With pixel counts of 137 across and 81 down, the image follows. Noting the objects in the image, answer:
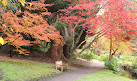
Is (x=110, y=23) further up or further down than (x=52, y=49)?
further up

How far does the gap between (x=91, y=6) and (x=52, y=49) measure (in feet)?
21.8

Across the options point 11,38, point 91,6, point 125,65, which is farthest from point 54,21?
point 125,65

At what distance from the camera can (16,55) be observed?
41.4 feet

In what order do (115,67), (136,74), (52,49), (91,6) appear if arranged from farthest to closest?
(136,74) → (52,49) → (115,67) → (91,6)

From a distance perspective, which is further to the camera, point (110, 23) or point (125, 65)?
point (125, 65)

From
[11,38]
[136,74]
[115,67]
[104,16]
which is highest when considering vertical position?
[104,16]

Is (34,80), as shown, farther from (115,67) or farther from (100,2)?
(115,67)

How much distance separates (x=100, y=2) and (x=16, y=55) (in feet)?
32.2

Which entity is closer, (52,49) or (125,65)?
(52,49)

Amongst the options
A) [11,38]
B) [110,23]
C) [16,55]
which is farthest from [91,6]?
[16,55]

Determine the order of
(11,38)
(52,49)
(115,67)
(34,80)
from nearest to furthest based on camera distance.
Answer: (34,80)
(11,38)
(115,67)
(52,49)

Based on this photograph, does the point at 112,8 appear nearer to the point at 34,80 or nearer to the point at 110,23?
the point at 110,23

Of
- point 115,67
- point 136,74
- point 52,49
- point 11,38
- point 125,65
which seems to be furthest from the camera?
point 125,65

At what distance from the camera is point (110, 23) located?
29.3 ft
